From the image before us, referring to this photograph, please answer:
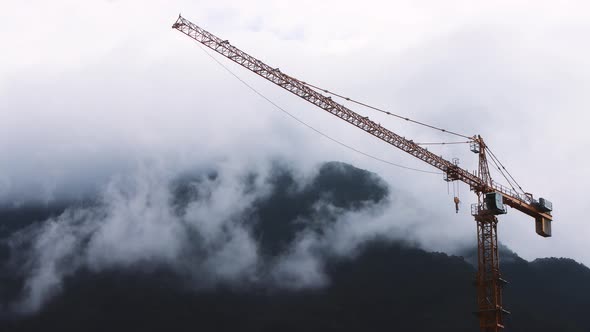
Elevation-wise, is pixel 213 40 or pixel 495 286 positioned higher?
pixel 213 40

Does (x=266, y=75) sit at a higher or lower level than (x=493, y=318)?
higher

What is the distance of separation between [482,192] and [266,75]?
47.7m

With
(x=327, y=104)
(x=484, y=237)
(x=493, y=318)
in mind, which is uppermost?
(x=327, y=104)

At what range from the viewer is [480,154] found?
160 meters

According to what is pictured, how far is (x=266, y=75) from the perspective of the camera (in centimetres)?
14738

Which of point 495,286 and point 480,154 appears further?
point 480,154

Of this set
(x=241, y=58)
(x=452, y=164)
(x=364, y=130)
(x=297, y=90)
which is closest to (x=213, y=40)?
(x=241, y=58)

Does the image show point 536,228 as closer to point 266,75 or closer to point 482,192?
point 482,192

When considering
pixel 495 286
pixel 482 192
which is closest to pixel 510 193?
pixel 482 192

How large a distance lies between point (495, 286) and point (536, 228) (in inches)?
846

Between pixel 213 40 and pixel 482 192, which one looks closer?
pixel 213 40

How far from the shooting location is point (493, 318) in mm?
145375

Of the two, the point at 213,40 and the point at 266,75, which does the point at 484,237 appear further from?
the point at 213,40

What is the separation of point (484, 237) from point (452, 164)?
15711 millimetres
